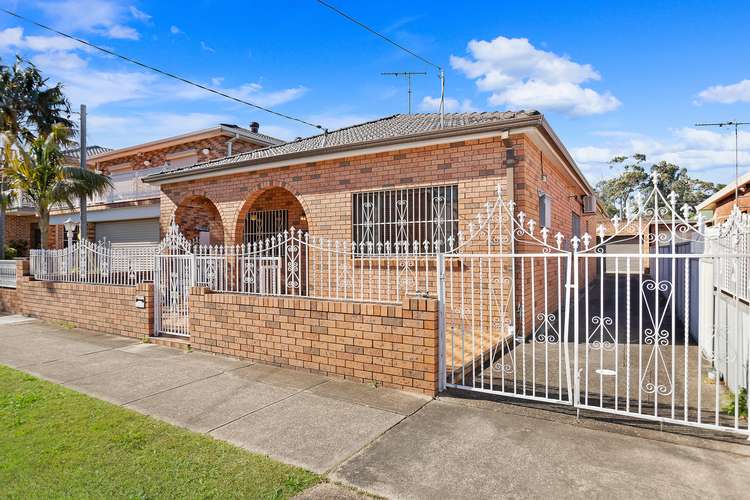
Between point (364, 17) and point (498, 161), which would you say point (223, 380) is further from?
point (364, 17)

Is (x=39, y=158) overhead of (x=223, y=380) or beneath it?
overhead

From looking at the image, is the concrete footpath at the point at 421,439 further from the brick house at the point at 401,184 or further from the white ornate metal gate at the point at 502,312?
the brick house at the point at 401,184

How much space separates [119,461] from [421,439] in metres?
2.32

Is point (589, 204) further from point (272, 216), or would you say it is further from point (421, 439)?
point (421, 439)

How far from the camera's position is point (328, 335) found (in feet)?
17.6

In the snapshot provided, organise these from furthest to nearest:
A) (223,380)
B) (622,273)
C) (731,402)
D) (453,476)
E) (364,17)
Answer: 1. (622,273)
2. (364,17)
3. (223,380)
4. (731,402)
5. (453,476)

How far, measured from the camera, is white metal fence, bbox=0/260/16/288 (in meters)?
11.0

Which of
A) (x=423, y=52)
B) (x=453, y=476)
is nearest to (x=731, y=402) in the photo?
(x=453, y=476)

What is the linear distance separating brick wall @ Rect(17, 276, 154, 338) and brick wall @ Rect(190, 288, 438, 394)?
1.58 metres

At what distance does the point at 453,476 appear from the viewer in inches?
120

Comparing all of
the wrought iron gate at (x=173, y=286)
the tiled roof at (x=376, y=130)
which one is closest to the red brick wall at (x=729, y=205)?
the tiled roof at (x=376, y=130)

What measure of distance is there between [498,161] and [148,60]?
7.92 meters

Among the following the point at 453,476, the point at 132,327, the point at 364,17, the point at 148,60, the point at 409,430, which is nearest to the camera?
the point at 453,476

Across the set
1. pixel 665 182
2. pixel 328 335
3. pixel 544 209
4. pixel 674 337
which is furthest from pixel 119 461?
pixel 665 182
